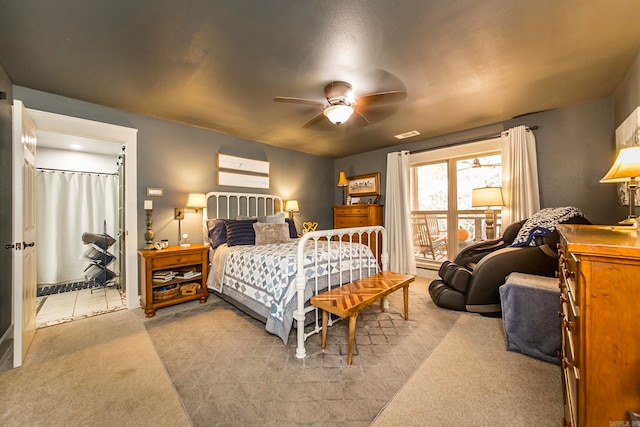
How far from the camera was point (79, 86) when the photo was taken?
8.03 ft

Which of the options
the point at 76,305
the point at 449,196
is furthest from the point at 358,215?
the point at 76,305

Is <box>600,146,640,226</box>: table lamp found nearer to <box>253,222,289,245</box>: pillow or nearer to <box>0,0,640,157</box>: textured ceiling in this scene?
<box>0,0,640,157</box>: textured ceiling

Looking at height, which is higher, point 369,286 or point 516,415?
point 369,286

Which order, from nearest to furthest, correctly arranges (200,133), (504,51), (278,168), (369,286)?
(504,51)
(369,286)
(200,133)
(278,168)

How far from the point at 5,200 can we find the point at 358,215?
4.46 meters

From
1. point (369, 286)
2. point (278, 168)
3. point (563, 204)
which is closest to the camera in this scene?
point (369, 286)

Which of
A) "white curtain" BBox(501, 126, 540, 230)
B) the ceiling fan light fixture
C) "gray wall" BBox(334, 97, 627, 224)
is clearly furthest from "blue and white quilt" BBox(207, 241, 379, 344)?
"gray wall" BBox(334, 97, 627, 224)

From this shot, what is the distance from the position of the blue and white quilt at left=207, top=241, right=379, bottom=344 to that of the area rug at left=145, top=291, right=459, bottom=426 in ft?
1.02

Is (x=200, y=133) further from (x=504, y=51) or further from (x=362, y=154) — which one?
(x=504, y=51)

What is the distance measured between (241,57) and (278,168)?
274cm

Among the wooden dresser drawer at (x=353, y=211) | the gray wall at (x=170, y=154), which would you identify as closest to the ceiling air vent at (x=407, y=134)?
the wooden dresser drawer at (x=353, y=211)

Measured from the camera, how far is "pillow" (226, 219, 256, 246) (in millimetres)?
3264

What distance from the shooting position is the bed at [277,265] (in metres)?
2.13

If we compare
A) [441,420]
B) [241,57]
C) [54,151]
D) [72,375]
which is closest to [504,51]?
[241,57]
